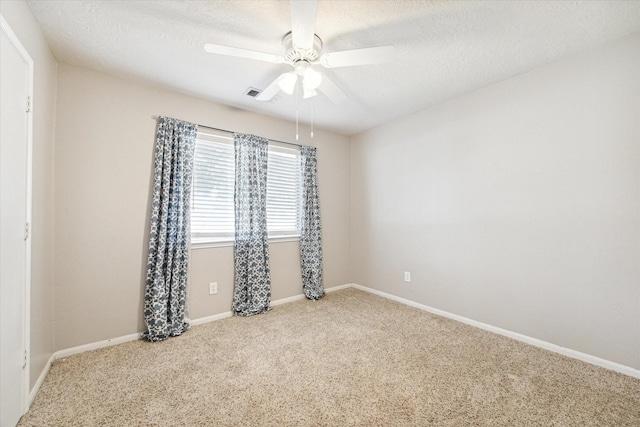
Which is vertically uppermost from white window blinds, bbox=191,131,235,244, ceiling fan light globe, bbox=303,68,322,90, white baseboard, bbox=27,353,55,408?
ceiling fan light globe, bbox=303,68,322,90

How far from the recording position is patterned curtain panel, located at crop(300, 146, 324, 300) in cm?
364

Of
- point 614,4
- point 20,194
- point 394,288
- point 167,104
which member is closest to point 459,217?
point 394,288

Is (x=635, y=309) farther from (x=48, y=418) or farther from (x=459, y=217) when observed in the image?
(x=48, y=418)

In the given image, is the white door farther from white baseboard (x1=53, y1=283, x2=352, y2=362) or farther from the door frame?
white baseboard (x1=53, y1=283, x2=352, y2=362)

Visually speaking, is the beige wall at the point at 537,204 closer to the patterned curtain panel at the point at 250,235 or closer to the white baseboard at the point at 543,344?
the white baseboard at the point at 543,344

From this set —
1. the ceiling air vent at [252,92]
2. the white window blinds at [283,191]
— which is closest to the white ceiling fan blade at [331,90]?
the ceiling air vent at [252,92]

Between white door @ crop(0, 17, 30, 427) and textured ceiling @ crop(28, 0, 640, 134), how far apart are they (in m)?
0.58

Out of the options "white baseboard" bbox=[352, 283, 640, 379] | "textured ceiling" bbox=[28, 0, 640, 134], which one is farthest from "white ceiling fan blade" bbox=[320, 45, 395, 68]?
"white baseboard" bbox=[352, 283, 640, 379]

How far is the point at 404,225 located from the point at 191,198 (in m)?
2.64

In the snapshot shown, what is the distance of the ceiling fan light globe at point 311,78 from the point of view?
179 centimetres

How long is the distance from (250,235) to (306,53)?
2066 millimetres

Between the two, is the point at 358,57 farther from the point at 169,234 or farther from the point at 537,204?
the point at 169,234

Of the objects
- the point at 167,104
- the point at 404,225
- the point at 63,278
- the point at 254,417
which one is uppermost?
the point at 167,104

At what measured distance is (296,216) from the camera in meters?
3.71
